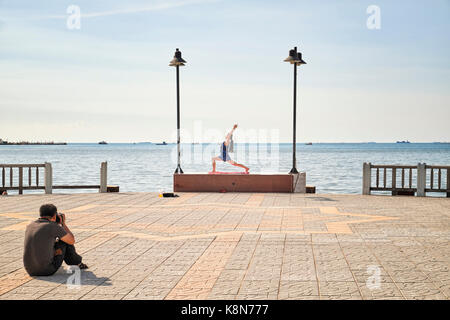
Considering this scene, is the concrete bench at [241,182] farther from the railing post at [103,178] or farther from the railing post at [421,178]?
the railing post at [421,178]

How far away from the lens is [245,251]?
852cm

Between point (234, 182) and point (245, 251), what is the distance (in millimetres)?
10904

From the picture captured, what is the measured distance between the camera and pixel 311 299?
5.84 m

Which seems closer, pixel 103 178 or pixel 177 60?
pixel 103 178

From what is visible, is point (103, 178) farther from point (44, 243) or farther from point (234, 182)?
point (44, 243)

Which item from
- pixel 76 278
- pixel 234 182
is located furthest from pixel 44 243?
pixel 234 182

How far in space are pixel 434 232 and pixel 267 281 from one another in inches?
211

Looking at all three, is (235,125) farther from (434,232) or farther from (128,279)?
(128,279)

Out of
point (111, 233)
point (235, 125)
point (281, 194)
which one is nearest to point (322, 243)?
point (111, 233)

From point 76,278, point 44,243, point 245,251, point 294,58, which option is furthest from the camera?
point 294,58

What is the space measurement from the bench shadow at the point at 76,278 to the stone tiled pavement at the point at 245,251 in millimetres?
27

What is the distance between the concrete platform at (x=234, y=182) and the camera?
753 inches

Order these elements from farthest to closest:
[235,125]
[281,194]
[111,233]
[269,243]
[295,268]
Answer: [235,125]
[281,194]
[111,233]
[269,243]
[295,268]

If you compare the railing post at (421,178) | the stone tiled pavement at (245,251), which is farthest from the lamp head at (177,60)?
the railing post at (421,178)
